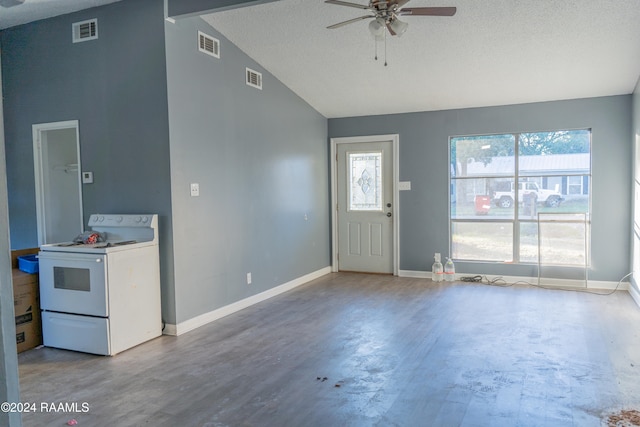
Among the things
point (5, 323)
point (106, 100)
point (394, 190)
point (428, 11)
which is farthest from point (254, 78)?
point (5, 323)

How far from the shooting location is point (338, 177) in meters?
7.27

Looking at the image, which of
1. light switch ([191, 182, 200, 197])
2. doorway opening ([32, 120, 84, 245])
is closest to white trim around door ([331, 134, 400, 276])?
light switch ([191, 182, 200, 197])

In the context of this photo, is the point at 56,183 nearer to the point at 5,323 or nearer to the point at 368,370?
the point at 368,370

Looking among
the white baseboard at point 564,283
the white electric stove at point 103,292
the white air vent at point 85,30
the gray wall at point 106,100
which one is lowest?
the white baseboard at point 564,283

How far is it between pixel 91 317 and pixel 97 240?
2.46 feet

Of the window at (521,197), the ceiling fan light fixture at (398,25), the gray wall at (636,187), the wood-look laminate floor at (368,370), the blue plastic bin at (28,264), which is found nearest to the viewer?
the wood-look laminate floor at (368,370)

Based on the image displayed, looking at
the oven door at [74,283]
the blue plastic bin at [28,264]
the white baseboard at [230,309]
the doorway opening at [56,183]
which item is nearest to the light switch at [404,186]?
the white baseboard at [230,309]

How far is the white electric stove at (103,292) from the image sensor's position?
3611mm

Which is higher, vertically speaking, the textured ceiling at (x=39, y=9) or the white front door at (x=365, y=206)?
the textured ceiling at (x=39, y=9)

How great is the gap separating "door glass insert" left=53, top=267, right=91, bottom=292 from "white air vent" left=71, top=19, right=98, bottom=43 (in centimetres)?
228

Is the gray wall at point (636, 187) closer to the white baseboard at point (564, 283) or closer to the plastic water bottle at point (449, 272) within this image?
the white baseboard at point (564, 283)

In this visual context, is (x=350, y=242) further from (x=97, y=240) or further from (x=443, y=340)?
(x=97, y=240)

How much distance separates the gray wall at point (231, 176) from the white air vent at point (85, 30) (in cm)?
87

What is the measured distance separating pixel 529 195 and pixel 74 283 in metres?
5.55
